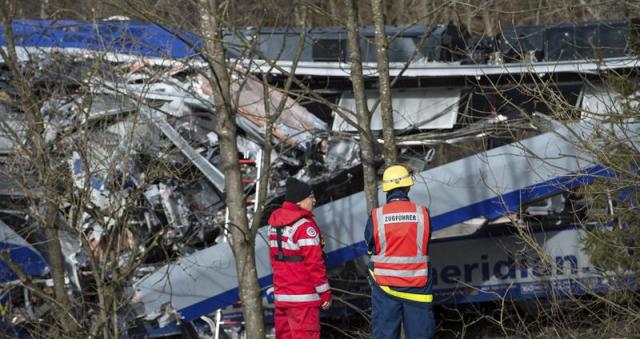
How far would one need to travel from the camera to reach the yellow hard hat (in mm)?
6805

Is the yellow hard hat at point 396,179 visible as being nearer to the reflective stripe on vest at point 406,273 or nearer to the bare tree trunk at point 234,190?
the reflective stripe on vest at point 406,273

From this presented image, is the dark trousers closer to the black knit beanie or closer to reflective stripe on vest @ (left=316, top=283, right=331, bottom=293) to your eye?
reflective stripe on vest @ (left=316, top=283, right=331, bottom=293)

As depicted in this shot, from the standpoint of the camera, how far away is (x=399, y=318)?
6.89 m

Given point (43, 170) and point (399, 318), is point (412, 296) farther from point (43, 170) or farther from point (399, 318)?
point (43, 170)

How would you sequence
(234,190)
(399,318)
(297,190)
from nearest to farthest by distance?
A: (399,318), (297,190), (234,190)

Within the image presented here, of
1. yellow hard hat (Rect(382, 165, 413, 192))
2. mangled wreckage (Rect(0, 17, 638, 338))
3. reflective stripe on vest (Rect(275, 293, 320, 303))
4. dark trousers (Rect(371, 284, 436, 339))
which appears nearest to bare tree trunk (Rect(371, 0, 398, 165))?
mangled wreckage (Rect(0, 17, 638, 338))

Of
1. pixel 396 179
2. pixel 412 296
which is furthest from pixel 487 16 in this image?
pixel 412 296

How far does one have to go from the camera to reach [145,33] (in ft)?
36.7

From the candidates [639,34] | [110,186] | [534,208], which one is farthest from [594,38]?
[110,186]

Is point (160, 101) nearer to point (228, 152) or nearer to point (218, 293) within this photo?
point (218, 293)

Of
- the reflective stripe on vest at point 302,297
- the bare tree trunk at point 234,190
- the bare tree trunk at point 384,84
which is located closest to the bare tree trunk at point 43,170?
the bare tree trunk at point 234,190

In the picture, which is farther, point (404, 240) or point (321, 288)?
point (321, 288)

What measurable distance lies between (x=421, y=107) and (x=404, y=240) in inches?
232

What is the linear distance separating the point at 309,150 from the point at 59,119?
3.15m
